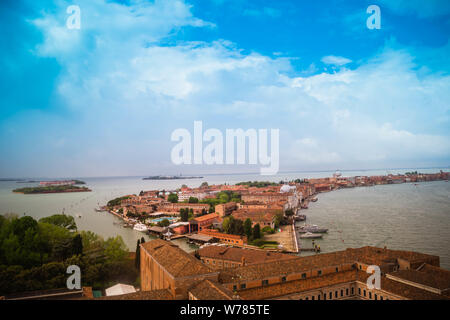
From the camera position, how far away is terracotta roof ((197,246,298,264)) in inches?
294

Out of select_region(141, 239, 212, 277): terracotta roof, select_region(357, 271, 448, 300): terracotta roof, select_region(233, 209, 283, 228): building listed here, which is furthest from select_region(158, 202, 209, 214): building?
select_region(357, 271, 448, 300): terracotta roof

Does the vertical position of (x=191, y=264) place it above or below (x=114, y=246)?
above

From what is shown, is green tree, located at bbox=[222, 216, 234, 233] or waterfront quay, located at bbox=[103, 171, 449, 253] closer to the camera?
waterfront quay, located at bbox=[103, 171, 449, 253]

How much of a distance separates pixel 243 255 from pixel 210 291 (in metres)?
4.58

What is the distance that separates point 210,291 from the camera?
3.47 m

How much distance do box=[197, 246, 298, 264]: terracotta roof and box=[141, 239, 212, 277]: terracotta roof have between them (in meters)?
2.65

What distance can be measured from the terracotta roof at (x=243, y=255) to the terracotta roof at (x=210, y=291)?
3878mm

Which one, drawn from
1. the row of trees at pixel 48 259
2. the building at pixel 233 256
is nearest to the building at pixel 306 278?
the row of trees at pixel 48 259

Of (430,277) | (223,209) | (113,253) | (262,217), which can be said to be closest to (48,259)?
(113,253)

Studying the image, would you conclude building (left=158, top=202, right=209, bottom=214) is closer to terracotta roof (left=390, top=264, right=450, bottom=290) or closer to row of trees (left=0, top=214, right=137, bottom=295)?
row of trees (left=0, top=214, right=137, bottom=295)
